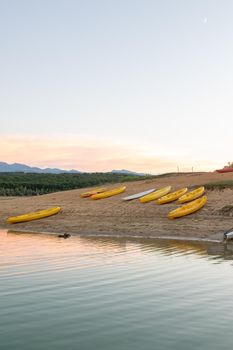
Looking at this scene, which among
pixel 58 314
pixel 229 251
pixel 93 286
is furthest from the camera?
pixel 229 251

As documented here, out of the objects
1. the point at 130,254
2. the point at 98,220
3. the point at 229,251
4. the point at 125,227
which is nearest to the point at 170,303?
the point at 130,254

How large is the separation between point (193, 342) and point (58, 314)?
14.6 feet

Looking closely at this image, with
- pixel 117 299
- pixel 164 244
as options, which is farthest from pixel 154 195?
pixel 117 299

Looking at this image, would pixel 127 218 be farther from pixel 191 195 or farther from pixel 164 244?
pixel 164 244

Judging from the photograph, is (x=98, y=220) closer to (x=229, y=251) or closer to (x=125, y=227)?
(x=125, y=227)

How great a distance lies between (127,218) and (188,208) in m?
5.21

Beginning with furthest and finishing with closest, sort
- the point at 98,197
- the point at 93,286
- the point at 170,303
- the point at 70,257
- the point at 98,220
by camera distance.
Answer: the point at 98,197 → the point at 98,220 → the point at 70,257 → the point at 93,286 → the point at 170,303

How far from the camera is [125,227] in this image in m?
39.1

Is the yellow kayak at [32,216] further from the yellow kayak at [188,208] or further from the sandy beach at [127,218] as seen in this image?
the yellow kayak at [188,208]

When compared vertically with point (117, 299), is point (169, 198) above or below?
above

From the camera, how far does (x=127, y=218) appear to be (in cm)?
4188

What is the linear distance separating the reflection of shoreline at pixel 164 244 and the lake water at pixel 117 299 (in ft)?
0.55

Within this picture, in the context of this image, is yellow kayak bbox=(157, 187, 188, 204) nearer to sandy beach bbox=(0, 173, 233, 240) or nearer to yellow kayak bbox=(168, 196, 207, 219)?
sandy beach bbox=(0, 173, 233, 240)

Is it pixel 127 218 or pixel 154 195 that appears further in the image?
pixel 154 195
